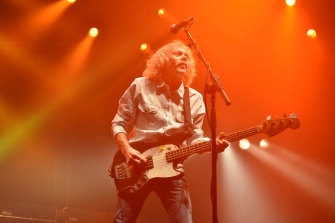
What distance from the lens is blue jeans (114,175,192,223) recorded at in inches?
97.5

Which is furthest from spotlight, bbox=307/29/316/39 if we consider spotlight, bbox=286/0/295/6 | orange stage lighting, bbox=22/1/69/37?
orange stage lighting, bbox=22/1/69/37

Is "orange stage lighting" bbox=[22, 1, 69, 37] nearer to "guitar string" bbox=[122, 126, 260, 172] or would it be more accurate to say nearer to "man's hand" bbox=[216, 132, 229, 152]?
"guitar string" bbox=[122, 126, 260, 172]

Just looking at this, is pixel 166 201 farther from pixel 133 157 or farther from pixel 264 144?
pixel 264 144

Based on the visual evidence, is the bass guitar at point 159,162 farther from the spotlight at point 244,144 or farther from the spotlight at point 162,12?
the spotlight at point 162,12

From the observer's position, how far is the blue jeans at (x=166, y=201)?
8.13 ft

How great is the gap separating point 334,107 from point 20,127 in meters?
5.09

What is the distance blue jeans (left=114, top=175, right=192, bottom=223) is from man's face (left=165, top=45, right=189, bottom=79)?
37.8 inches

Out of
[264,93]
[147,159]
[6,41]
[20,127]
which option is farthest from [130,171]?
[6,41]

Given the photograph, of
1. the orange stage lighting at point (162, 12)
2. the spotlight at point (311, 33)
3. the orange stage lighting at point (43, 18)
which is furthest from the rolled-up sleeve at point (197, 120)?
the orange stage lighting at point (43, 18)

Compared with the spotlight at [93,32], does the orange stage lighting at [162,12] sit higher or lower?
lower

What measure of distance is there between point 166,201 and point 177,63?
123 centimetres

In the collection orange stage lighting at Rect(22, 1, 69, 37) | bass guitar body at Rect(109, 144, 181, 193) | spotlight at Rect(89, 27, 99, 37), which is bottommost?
bass guitar body at Rect(109, 144, 181, 193)

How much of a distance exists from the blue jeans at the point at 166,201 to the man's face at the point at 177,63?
0.96 metres

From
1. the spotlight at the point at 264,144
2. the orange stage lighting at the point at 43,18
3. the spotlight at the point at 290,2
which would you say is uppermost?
the orange stage lighting at the point at 43,18
